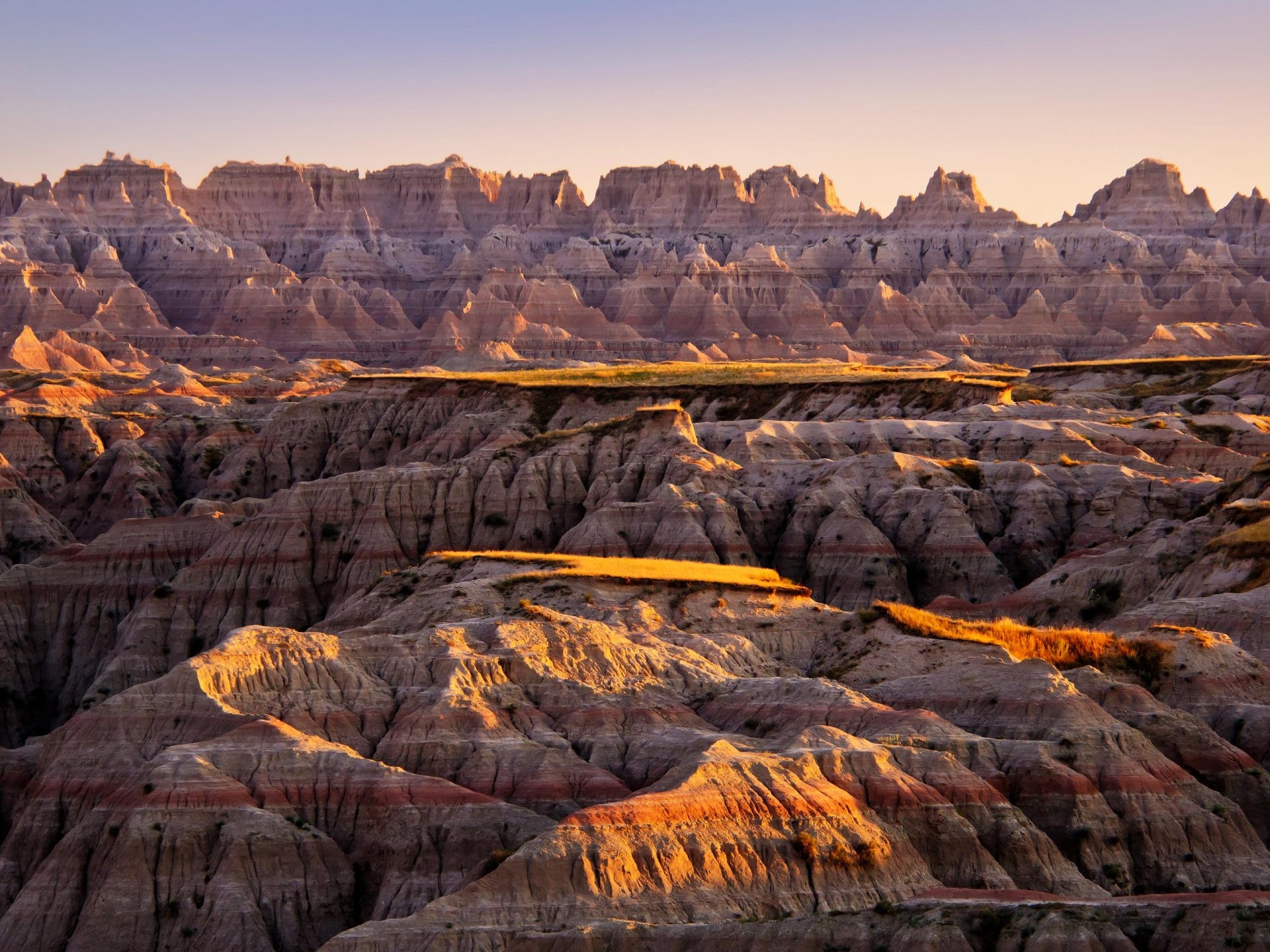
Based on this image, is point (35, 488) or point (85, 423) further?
point (85, 423)

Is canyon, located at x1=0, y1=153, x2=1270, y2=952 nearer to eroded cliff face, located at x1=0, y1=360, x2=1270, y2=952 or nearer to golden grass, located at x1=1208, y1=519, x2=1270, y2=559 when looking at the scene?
eroded cliff face, located at x1=0, y1=360, x2=1270, y2=952

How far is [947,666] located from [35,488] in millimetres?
92246

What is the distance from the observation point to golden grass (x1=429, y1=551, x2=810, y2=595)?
73750 mm

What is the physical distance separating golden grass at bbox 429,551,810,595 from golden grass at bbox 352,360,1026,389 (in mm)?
64058

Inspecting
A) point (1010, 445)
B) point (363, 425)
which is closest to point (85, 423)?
point (363, 425)

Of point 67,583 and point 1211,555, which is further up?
point 1211,555

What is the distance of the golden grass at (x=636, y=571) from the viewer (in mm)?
73750

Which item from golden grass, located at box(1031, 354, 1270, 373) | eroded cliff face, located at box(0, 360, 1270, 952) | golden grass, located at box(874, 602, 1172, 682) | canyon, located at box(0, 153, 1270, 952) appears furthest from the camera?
golden grass, located at box(1031, 354, 1270, 373)

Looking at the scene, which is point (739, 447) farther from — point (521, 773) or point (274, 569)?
point (521, 773)

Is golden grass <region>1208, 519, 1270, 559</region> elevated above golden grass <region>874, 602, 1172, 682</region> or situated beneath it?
elevated above

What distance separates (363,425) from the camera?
477 ft

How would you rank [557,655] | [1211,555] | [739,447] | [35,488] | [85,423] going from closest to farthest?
[557,655]
[1211,555]
[739,447]
[35,488]
[85,423]

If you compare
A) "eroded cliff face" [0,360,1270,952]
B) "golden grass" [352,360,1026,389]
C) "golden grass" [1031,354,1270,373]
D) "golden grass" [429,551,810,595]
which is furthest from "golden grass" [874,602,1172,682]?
"golden grass" [1031,354,1270,373]

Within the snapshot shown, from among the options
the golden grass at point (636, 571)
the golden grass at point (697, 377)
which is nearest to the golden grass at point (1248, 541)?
the golden grass at point (636, 571)
